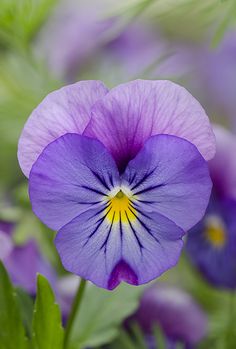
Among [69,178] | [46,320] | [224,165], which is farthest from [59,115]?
[224,165]

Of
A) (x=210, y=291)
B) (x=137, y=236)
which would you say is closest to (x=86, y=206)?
(x=137, y=236)

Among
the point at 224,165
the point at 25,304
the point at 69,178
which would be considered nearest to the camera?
the point at 69,178

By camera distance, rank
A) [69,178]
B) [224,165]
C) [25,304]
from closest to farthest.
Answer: [69,178] < [25,304] < [224,165]

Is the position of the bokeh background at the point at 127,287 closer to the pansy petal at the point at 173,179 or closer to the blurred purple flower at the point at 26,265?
the blurred purple flower at the point at 26,265

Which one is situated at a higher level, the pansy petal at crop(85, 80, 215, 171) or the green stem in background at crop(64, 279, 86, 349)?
the pansy petal at crop(85, 80, 215, 171)

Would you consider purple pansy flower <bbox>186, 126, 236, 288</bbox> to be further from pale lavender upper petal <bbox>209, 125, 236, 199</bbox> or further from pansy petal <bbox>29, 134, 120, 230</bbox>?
pansy petal <bbox>29, 134, 120, 230</bbox>

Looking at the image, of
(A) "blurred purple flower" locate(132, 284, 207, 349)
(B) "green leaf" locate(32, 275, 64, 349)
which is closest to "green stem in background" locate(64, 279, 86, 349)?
(B) "green leaf" locate(32, 275, 64, 349)

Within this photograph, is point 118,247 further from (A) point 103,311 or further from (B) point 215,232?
(B) point 215,232
